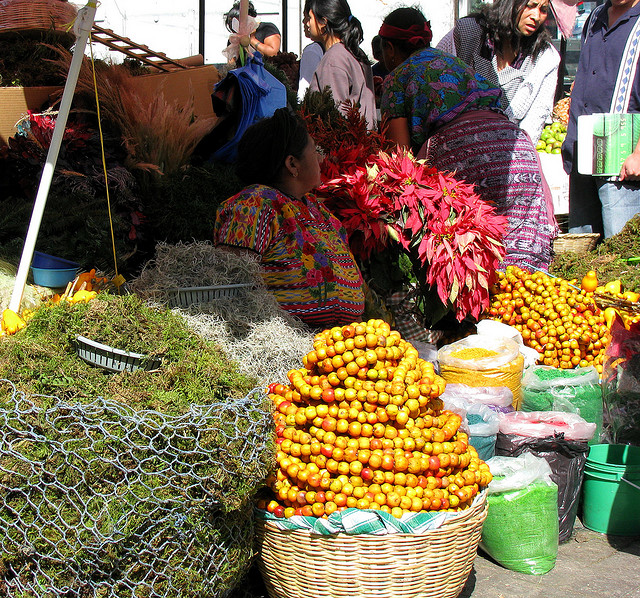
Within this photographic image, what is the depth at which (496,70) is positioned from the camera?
496 centimetres

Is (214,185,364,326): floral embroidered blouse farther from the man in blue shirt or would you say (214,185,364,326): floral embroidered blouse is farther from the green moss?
the man in blue shirt

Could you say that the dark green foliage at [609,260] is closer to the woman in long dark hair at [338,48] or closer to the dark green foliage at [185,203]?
the woman in long dark hair at [338,48]

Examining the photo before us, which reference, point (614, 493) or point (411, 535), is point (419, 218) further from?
point (411, 535)

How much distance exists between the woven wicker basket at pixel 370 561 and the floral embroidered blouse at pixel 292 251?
3.33 ft

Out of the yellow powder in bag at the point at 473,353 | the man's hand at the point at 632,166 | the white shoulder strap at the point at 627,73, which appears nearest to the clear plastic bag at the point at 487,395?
the yellow powder in bag at the point at 473,353

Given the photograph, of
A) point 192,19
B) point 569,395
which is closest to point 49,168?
point 569,395

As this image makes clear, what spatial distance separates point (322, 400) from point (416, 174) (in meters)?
1.67

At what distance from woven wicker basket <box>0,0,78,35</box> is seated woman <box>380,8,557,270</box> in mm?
1763

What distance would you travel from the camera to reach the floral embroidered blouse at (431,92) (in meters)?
3.92

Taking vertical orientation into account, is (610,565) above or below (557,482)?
below

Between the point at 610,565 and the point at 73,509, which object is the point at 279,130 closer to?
the point at 73,509

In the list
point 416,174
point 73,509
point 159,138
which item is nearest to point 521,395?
point 416,174

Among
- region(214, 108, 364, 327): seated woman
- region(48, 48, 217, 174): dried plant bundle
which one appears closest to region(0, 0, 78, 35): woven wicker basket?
region(48, 48, 217, 174): dried plant bundle

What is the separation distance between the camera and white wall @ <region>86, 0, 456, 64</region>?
8062 mm
